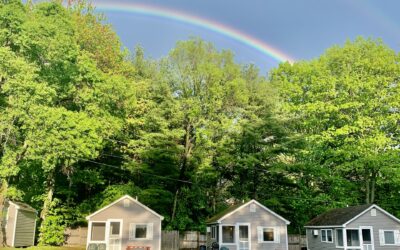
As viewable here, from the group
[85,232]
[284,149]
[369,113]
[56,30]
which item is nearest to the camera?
[56,30]

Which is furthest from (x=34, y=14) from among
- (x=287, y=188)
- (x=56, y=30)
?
(x=287, y=188)

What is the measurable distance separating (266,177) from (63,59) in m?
20.5

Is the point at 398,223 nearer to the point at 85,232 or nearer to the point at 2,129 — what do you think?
the point at 85,232

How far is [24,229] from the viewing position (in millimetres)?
26828

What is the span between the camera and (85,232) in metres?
32.0

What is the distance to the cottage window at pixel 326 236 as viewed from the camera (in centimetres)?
2800

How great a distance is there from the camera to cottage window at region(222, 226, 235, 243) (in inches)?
1091

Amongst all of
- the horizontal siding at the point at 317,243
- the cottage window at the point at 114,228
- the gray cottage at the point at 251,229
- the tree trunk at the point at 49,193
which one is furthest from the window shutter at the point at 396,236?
the tree trunk at the point at 49,193

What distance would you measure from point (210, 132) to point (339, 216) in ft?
40.0

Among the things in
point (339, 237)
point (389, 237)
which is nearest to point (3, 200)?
point (339, 237)

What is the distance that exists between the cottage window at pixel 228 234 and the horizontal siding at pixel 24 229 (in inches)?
541

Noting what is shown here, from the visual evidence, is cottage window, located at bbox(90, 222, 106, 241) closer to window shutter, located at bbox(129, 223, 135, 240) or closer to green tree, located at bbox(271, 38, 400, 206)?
window shutter, located at bbox(129, 223, 135, 240)

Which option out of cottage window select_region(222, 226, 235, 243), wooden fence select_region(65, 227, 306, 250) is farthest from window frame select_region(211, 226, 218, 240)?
wooden fence select_region(65, 227, 306, 250)

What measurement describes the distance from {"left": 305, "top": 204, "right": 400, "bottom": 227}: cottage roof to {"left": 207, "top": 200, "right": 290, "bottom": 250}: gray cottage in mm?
3318
